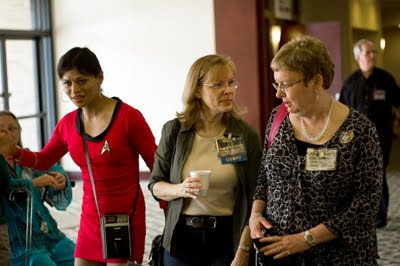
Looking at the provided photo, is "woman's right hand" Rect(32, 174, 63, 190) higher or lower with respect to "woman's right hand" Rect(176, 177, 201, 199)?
lower

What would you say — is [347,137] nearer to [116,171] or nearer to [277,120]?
[277,120]

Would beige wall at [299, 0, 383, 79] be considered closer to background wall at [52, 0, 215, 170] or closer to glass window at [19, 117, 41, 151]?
background wall at [52, 0, 215, 170]

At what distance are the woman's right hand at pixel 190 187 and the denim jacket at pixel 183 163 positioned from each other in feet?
0.51

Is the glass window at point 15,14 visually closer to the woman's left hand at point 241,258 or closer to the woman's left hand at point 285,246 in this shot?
the woman's left hand at point 241,258

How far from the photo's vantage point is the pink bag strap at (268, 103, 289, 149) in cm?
277

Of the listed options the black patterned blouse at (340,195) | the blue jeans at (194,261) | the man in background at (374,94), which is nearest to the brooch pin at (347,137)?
the black patterned blouse at (340,195)

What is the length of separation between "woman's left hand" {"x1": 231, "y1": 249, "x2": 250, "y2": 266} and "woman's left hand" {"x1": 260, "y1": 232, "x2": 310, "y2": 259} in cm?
37

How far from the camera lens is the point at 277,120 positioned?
110 inches

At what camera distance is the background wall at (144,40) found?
432 inches

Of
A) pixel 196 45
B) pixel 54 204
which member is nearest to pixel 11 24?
pixel 196 45

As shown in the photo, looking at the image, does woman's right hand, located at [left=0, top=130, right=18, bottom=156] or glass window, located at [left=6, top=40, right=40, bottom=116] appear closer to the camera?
woman's right hand, located at [left=0, top=130, right=18, bottom=156]

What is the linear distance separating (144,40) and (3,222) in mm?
8115

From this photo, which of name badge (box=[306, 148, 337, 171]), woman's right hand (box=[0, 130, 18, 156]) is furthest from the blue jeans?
woman's right hand (box=[0, 130, 18, 156])

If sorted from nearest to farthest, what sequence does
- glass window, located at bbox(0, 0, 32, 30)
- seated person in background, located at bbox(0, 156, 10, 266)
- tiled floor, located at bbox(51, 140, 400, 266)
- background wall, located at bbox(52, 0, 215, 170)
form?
seated person in background, located at bbox(0, 156, 10, 266), tiled floor, located at bbox(51, 140, 400, 266), background wall, located at bbox(52, 0, 215, 170), glass window, located at bbox(0, 0, 32, 30)
